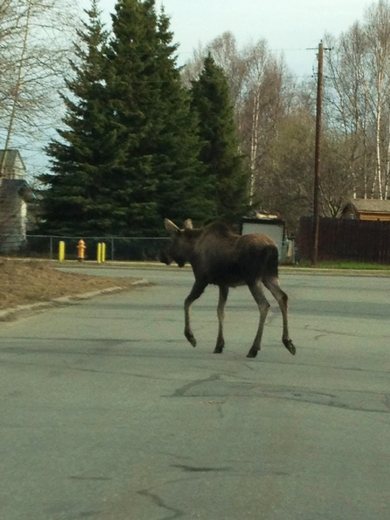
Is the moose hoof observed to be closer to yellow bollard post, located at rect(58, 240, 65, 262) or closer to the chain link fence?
yellow bollard post, located at rect(58, 240, 65, 262)

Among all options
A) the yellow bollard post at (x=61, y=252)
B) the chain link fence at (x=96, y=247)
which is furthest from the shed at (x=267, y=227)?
the yellow bollard post at (x=61, y=252)

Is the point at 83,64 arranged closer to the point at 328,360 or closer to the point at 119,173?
the point at 328,360

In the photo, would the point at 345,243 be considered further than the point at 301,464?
Yes

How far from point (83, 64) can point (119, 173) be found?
78.9 ft

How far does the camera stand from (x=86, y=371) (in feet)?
37.0

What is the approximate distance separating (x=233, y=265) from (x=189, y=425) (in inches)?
170

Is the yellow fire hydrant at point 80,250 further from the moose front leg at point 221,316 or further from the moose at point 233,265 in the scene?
the moose front leg at point 221,316

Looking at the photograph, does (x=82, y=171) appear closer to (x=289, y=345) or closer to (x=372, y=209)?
(x=372, y=209)

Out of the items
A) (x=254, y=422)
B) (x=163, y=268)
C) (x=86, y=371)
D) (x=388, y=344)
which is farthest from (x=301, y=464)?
(x=163, y=268)

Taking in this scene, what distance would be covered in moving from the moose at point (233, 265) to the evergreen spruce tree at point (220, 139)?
42.2m

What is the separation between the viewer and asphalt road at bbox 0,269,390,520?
6184mm

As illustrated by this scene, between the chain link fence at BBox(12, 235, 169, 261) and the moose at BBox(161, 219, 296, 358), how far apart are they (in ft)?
109

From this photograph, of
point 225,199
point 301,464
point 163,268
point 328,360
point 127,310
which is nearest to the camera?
point 301,464

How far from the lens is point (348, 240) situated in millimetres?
47281
